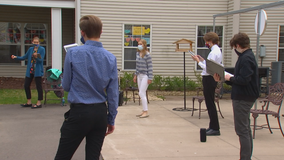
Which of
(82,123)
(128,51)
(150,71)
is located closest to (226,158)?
(82,123)

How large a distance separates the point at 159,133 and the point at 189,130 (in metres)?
0.68

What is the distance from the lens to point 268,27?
12172 mm

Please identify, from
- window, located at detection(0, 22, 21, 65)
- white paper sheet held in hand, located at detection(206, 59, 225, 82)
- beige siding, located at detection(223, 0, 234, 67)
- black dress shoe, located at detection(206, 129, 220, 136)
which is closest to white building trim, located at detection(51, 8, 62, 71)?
window, located at detection(0, 22, 21, 65)

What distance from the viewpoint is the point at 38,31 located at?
14344 mm

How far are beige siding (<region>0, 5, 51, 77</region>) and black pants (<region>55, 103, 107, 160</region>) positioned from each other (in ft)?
40.7

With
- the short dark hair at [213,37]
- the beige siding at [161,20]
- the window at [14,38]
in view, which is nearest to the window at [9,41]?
the window at [14,38]

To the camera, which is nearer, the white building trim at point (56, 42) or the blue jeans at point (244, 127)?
the blue jeans at point (244, 127)

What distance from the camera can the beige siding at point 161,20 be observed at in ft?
38.8

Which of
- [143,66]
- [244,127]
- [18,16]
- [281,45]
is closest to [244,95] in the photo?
[244,127]

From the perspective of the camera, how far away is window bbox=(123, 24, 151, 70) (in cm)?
1201

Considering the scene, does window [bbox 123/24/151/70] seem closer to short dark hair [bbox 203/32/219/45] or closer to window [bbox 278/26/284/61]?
window [bbox 278/26/284/61]

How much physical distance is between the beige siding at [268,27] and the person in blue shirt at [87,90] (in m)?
10.6

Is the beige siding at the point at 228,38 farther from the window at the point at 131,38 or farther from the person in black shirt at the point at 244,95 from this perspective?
the person in black shirt at the point at 244,95

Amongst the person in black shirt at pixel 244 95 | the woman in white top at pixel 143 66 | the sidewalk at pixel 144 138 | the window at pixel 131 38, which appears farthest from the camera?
the window at pixel 131 38
